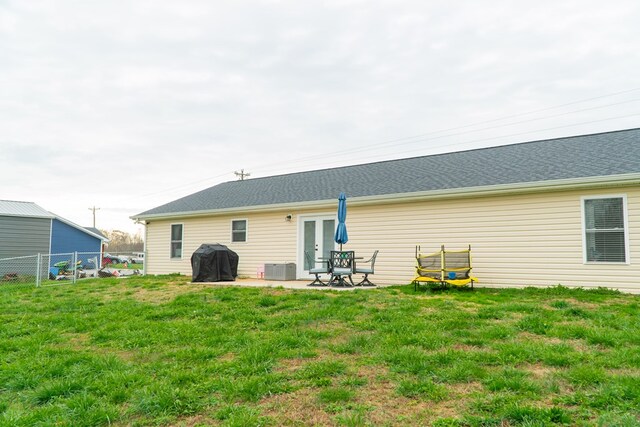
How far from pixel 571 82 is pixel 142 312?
15.3 meters

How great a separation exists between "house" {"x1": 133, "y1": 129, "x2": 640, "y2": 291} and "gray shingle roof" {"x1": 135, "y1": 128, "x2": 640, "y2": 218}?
0.14 ft

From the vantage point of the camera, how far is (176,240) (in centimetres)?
1544

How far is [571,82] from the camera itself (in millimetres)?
14664

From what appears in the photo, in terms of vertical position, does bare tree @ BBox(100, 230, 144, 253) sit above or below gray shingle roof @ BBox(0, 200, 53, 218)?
below

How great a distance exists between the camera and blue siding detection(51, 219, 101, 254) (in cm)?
2073

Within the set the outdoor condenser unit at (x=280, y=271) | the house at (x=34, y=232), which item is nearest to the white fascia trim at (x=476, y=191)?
the outdoor condenser unit at (x=280, y=271)

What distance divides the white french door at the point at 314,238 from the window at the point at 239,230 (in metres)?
2.18

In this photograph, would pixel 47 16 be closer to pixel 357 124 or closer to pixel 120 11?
pixel 120 11

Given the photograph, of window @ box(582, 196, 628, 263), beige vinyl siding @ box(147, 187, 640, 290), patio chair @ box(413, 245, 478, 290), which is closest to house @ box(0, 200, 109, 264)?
beige vinyl siding @ box(147, 187, 640, 290)

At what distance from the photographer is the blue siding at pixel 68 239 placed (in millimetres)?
20734

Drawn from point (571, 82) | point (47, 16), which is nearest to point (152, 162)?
point (47, 16)

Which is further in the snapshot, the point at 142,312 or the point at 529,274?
the point at 529,274

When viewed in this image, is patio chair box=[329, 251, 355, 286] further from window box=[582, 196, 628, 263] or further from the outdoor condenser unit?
window box=[582, 196, 628, 263]

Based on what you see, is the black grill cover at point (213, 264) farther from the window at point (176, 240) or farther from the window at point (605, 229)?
the window at point (605, 229)
